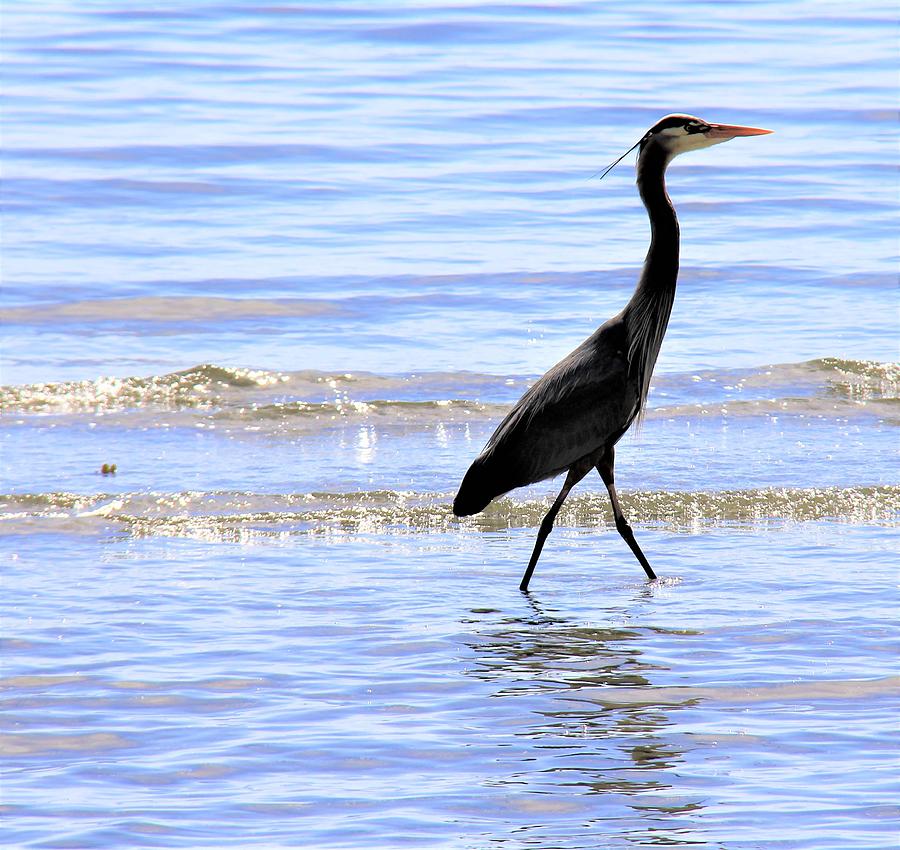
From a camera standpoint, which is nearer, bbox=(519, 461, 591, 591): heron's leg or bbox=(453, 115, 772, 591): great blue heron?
bbox=(519, 461, 591, 591): heron's leg

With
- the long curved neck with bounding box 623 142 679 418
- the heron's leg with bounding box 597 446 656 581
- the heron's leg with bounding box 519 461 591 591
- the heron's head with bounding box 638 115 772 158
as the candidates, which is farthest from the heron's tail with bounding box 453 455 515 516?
the heron's head with bounding box 638 115 772 158

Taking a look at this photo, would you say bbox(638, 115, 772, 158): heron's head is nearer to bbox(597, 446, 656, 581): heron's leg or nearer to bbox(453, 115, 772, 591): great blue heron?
bbox(453, 115, 772, 591): great blue heron

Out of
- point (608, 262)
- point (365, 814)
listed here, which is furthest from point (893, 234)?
point (365, 814)

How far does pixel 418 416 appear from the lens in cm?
1012

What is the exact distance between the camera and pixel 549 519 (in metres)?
7.05

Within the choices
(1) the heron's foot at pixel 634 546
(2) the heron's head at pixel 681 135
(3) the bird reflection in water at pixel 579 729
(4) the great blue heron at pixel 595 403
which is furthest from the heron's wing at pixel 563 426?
(2) the heron's head at pixel 681 135

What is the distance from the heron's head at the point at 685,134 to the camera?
731cm

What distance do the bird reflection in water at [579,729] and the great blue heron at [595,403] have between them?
0.77 m

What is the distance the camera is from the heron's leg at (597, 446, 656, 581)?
6945mm

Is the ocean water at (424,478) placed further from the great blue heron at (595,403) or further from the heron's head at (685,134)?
the heron's head at (685,134)

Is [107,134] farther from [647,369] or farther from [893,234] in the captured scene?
[647,369]

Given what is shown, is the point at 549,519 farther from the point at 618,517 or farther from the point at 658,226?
the point at 658,226

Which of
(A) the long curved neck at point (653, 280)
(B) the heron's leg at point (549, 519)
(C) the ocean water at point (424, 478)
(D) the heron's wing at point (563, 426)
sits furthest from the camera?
(A) the long curved neck at point (653, 280)

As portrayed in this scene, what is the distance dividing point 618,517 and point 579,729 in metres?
2.06
